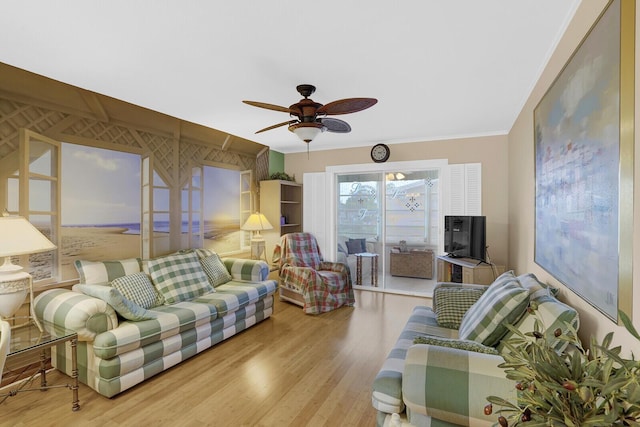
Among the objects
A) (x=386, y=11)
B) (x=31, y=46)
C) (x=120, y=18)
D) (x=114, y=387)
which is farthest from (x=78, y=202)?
(x=386, y=11)

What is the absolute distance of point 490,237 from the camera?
4465mm

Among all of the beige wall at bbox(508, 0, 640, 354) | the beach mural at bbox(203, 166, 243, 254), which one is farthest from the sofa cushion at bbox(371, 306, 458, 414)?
the beach mural at bbox(203, 166, 243, 254)

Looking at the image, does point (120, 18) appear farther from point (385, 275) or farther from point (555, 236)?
point (385, 275)

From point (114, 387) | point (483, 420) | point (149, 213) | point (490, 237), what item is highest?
point (149, 213)

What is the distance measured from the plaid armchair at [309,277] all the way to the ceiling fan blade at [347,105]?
7.77 ft

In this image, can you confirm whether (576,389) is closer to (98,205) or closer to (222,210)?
(98,205)

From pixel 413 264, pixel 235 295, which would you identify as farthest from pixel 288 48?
pixel 413 264

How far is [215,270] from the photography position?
381 cm

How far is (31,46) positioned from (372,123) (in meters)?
3.15

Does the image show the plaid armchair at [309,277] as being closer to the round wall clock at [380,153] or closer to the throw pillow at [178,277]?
the throw pillow at [178,277]

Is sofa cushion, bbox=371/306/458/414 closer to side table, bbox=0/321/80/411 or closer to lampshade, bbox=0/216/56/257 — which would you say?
side table, bbox=0/321/80/411

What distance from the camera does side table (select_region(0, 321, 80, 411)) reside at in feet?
6.56

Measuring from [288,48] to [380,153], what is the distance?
124 inches

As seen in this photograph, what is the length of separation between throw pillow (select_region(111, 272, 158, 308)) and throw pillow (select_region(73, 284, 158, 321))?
0.93 feet
